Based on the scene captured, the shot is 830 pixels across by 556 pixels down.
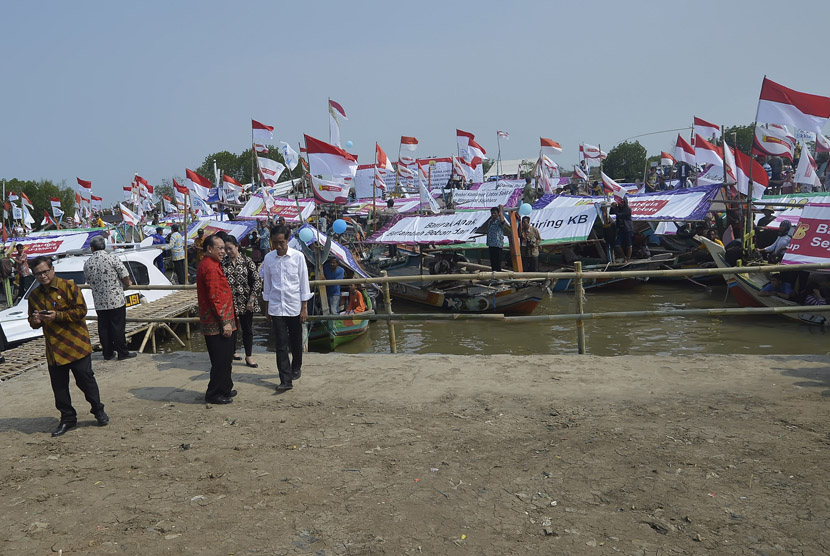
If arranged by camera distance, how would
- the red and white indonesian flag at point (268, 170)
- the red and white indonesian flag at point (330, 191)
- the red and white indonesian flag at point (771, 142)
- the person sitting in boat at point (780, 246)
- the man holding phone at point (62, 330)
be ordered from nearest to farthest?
the man holding phone at point (62, 330) → the red and white indonesian flag at point (330, 191) → the person sitting in boat at point (780, 246) → the red and white indonesian flag at point (771, 142) → the red and white indonesian flag at point (268, 170)

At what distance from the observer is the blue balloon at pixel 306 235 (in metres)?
9.76

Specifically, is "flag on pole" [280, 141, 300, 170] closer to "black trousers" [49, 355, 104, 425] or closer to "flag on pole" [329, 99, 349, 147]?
"flag on pole" [329, 99, 349, 147]

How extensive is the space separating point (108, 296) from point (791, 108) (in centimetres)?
1132

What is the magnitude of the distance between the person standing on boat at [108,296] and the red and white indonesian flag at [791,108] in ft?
35.6

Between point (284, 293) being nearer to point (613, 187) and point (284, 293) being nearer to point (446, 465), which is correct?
point (446, 465)

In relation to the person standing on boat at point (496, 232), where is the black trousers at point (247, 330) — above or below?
below

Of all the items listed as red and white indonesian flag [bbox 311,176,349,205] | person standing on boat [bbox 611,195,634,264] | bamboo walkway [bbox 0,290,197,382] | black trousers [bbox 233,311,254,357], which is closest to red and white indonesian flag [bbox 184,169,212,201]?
bamboo walkway [bbox 0,290,197,382]

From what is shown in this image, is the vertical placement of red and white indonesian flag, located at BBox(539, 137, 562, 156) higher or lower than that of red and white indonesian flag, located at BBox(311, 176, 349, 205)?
higher

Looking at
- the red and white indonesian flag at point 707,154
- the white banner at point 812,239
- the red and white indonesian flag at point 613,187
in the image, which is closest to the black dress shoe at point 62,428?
the white banner at point 812,239

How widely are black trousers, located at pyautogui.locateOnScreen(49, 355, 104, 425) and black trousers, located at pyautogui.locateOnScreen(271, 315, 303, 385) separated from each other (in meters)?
1.58

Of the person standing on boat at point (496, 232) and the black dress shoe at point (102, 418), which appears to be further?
the person standing on boat at point (496, 232)

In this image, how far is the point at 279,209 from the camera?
19.0 meters

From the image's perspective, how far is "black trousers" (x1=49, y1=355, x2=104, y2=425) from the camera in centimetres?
505

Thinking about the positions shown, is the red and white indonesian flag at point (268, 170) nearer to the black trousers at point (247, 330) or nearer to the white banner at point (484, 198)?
the white banner at point (484, 198)
